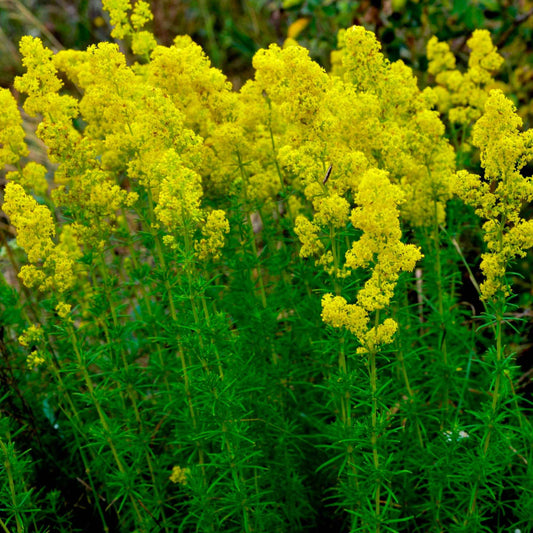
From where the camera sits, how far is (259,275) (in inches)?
144

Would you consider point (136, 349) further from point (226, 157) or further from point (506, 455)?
point (506, 455)

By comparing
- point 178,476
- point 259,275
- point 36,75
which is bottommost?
point 178,476

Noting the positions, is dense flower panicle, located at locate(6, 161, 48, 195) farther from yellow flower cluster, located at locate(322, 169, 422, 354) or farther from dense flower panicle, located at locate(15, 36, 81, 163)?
yellow flower cluster, located at locate(322, 169, 422, 354)

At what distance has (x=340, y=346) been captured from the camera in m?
2.97

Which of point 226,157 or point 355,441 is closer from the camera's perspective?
point 355,441

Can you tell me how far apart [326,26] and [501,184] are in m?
5.91

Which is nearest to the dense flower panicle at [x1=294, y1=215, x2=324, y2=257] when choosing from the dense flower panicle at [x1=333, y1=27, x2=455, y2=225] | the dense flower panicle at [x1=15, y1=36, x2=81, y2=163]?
the dense flower panicle at [x1=333, y1=27, x2=455, y2=225]

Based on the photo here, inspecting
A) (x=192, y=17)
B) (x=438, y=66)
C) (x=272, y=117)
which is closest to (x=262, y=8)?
(x=192, y=17)

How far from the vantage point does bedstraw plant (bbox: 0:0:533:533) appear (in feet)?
9.30

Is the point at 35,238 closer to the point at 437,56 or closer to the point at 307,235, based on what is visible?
the point at 307,235

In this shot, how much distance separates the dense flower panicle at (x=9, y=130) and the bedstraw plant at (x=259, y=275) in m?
0.01

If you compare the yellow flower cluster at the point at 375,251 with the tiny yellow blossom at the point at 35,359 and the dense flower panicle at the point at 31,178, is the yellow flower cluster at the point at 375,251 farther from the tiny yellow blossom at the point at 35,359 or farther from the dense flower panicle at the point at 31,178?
the dense flower panicle at the point at 31,178

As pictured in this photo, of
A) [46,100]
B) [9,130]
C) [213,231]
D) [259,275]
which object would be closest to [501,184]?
[213,231]

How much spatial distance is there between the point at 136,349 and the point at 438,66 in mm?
2666
